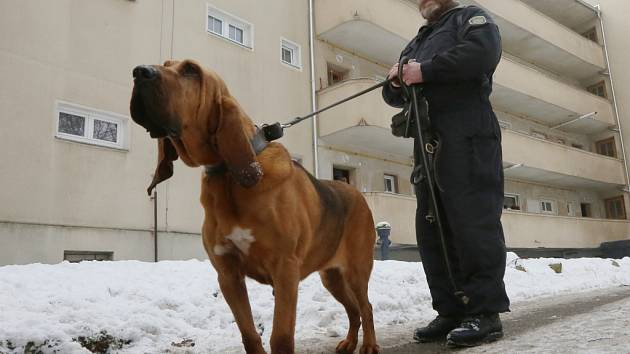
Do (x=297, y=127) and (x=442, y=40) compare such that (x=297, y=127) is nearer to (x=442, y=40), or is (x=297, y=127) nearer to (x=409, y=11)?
(x=409, y=11)

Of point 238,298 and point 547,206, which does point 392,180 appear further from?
point 238,298

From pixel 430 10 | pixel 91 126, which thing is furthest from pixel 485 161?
pixel 91 126

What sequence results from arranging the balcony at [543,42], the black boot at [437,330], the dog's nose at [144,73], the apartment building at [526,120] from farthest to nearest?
the balcony at [543,42], the apartment building at [526,120], the black boot at [437,330], the dog's nose at [144,73]

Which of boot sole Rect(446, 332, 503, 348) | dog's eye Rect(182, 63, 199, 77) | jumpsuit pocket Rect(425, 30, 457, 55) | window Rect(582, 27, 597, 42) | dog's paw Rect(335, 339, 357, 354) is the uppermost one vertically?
window Rect(582, 27, 597, 42)

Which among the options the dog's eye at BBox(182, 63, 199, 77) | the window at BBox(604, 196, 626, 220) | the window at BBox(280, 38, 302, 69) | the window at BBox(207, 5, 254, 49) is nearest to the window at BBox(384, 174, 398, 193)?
the window at BBox(280, 38, 302, 69)

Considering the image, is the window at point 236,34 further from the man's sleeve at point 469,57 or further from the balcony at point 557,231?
the man's sleeve at point 469,57

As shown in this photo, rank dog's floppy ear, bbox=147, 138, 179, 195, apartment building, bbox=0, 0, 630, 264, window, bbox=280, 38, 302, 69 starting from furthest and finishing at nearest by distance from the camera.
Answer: window, bbox=280, 38, 302, 69 → apartment building, bbox=0, 0, 630, 264 → dog's floppy ear, bbox=147, 138, 179, 195

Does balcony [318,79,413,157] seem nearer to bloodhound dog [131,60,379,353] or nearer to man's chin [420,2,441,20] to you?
man's chin [420,2,441,20]

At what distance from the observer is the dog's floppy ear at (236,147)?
91.3 inches

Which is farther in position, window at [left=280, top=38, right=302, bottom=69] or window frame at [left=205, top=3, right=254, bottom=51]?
window at [left=280, top=38, right=302, bottom=69]

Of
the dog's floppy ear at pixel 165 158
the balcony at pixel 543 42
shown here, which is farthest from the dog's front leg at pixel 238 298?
the balcony at pixel 543 42

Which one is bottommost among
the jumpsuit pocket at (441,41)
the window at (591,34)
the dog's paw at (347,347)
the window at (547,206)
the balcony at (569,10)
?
the dog's paw at (347,347)

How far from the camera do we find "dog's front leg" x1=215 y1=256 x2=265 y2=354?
2.54m

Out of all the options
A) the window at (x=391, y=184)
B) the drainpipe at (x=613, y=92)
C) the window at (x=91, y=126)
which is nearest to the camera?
the window at (x=91, y=126)
